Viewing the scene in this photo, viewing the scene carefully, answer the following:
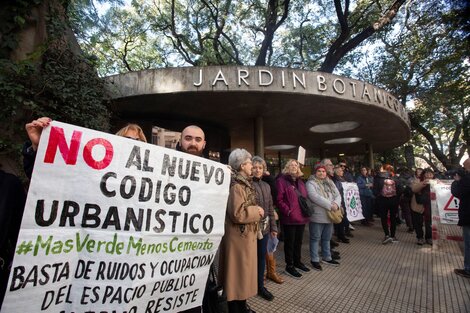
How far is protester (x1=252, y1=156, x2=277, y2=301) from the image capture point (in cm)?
353

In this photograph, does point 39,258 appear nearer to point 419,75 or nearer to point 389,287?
point 389,287

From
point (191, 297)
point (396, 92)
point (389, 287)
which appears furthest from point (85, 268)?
point (396, 92)

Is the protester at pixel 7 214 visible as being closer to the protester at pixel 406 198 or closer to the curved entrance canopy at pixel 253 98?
the curved entrance canopy at pixel 253 98

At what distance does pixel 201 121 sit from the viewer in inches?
419

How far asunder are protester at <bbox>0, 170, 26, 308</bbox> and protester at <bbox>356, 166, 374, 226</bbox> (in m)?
8.35

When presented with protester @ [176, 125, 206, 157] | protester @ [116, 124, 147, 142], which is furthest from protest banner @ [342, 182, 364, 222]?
protester @ [116, 124, 147, 142]

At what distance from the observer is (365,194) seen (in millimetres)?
8406

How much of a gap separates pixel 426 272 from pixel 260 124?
22.4 ft

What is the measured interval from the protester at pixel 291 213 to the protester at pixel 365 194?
452cm

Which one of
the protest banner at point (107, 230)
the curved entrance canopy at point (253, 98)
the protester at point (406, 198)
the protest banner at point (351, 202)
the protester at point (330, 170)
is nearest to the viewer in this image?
the protest banner at point (107, 230)

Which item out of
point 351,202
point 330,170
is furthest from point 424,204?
point 330,170

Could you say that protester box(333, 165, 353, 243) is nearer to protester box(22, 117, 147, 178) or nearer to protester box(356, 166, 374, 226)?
protester box(356, 166, 374, 226)

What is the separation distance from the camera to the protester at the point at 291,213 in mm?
4383

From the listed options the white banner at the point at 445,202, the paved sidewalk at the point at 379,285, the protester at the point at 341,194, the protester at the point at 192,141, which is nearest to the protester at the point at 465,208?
the paved sidewalk at the point at 379,285
